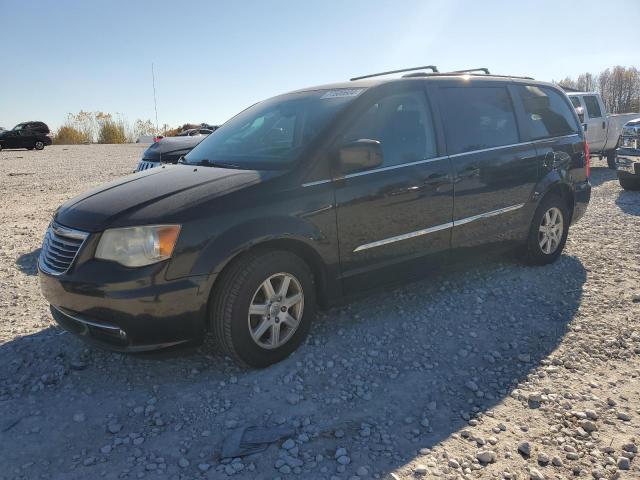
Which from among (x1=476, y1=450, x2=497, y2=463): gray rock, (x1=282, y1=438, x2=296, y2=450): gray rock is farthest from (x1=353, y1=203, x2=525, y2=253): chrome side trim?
(x1=476, y1=450, x2=497, y2=463): gray rock

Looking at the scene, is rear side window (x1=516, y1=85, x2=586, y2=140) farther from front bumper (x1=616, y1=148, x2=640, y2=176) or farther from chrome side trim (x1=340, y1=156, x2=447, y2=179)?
front bumper (x1=616, y1=148, x2=640, y2=176)

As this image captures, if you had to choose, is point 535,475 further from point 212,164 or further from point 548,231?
point 548,231

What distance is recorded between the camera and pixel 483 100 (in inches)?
187

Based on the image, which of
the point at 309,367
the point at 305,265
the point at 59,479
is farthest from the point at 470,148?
the point at 59,479

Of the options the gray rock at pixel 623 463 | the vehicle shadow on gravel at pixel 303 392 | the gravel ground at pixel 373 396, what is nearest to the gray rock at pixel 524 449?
the gravel ground at pixel 373 396

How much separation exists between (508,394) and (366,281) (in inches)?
49.5

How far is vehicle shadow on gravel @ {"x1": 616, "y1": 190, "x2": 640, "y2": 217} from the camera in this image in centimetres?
822

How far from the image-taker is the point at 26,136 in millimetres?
31000

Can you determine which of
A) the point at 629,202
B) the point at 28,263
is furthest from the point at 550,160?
the point at 28,263

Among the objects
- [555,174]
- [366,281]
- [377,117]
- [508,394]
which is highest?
[377,117]

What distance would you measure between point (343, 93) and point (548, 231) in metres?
2.73

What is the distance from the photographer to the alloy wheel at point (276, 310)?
132 inches

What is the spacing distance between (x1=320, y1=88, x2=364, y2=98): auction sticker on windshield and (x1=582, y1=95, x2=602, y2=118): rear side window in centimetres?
1123

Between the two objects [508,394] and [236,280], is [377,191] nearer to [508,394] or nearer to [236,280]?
[236,280]
